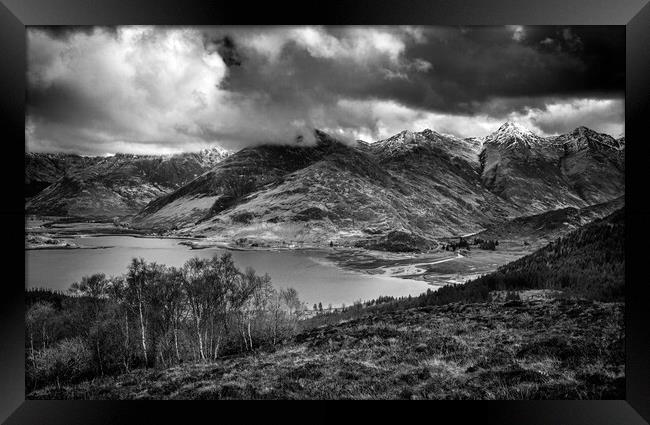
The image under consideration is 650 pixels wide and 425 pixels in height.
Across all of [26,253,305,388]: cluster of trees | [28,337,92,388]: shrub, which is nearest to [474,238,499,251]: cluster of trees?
[26,253,305,388]: cluster of trees

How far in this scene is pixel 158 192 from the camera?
27.7 ft

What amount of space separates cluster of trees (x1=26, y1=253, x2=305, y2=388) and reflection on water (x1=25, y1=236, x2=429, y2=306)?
0.72 ft

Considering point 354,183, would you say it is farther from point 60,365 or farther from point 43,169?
point 60,365

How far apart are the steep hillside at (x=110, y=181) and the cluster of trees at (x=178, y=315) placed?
68.8 inches

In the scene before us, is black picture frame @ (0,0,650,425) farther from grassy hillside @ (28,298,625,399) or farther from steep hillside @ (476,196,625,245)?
steep hillside @ (476,196,625,245)

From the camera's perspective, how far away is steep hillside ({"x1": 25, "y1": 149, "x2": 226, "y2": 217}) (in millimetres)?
6125

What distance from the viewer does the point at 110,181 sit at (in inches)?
328
